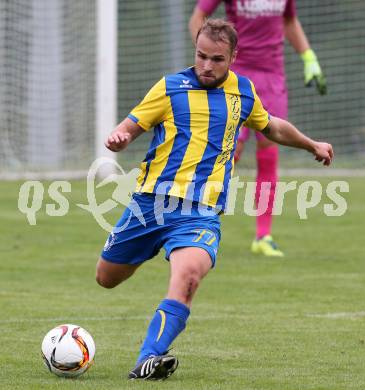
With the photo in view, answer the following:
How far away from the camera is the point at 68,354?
565 cm

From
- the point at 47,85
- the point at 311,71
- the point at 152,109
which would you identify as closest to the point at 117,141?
the point at 152,109

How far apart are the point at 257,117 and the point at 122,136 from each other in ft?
3.42

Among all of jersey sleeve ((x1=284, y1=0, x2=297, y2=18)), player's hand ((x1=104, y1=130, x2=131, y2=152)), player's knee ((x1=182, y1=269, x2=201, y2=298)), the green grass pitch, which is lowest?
the green grass pitch

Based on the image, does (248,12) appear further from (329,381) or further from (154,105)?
(329,381)

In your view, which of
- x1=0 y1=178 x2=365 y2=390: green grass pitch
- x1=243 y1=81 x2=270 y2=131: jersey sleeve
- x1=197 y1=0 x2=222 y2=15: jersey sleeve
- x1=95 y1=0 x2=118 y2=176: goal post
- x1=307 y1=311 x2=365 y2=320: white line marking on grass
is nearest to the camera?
x1=0 y1=178 x2=365 y2=390: green grass pitch

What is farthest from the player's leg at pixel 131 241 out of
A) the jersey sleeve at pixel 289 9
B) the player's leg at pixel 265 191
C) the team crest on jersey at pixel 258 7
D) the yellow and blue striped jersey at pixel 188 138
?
the jersey sleeve at pixel 289 9

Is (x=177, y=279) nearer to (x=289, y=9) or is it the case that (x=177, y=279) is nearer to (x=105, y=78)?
(x=289, y=9)

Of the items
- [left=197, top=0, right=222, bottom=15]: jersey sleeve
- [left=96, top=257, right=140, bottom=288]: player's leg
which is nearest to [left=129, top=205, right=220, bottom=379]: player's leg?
[left=96, top=257, right=140, bottom=288]: player's leg

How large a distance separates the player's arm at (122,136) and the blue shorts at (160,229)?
373 millimetres

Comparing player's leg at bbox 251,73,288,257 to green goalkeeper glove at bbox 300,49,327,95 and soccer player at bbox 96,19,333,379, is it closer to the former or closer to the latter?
green goalkeeper glove at bbox 300,49,327,95

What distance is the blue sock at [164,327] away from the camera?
555 cm

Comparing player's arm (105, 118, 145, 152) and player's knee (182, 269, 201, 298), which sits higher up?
player's arm (105, 118, 145, 152)

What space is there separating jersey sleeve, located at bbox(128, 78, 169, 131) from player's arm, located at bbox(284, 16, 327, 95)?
478cm

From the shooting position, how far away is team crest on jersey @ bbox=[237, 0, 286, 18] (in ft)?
34.5
